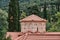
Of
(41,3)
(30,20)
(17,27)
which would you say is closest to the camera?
(30,20)

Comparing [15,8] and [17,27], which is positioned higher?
[15,8]

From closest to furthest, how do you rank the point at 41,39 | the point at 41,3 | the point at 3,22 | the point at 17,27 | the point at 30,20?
the point at 41,39 < the point at 30,20 < the point at 17,27 < the point at 3,22 < the point at 41,3

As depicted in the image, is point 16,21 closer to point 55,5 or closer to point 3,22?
point 3,22

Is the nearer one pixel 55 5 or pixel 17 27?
pixel 17 27

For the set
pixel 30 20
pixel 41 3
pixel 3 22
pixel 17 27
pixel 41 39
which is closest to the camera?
pixel 41 39

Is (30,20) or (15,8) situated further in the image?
(15,8)

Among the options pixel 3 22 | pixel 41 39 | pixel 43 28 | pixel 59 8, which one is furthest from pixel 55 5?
pixel 41 39

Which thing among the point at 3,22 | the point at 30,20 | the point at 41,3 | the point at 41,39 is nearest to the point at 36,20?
the point at 30,20

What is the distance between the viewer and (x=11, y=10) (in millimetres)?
25016

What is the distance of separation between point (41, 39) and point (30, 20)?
5.61m

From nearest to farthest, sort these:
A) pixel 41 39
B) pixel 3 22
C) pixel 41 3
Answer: pixel 41 39 < pixel 3 22 < pixel 41 3

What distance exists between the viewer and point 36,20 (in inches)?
704

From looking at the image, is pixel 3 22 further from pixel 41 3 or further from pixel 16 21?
pixel 41 3

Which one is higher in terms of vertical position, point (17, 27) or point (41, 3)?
point (41, 3)
